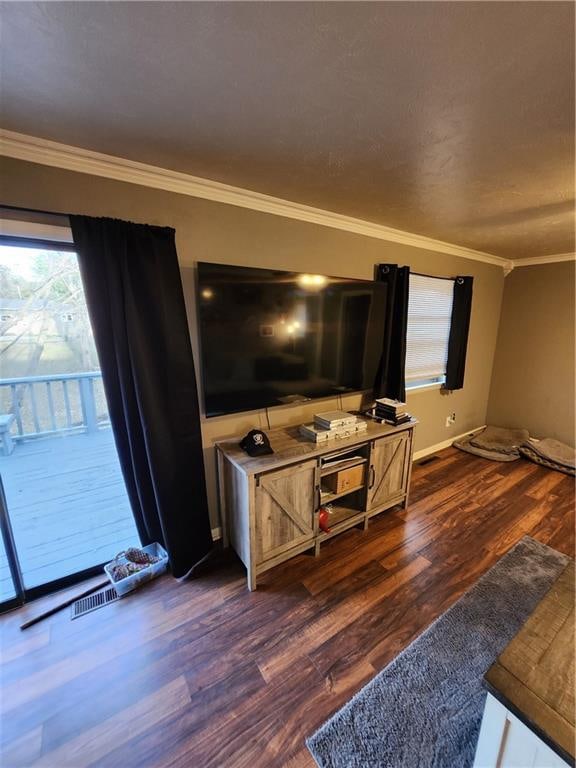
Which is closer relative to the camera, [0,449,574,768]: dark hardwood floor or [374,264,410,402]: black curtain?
[0,449,574,768]: dark hardwood floor

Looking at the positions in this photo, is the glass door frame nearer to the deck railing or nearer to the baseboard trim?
the deck railing

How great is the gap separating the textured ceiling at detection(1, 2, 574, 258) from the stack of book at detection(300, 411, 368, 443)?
4.67ft

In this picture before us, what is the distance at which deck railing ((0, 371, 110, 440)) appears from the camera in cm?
168

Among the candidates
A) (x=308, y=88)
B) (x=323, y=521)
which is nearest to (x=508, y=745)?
(x=323, y=521)

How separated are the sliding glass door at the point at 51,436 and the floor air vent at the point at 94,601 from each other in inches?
6.6

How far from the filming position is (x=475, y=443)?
3.61m

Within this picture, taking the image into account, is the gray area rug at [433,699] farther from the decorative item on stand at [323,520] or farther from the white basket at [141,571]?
the white basket at [141,571]

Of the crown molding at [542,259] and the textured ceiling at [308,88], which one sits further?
the crown molding at [542,259]

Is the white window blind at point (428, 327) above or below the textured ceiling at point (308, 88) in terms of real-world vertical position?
below

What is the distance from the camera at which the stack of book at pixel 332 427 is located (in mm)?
1982

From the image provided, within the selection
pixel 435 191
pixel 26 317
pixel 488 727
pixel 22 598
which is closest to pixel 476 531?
pixel 488 727

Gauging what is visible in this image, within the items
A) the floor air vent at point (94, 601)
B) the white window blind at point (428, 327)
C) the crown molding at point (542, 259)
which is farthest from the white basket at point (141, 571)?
the crown molding at point (542, 259)

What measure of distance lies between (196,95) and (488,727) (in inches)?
84.1

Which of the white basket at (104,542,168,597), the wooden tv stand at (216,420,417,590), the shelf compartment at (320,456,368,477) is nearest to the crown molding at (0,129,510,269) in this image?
the wooden tv stand at (216,420,417,590)
